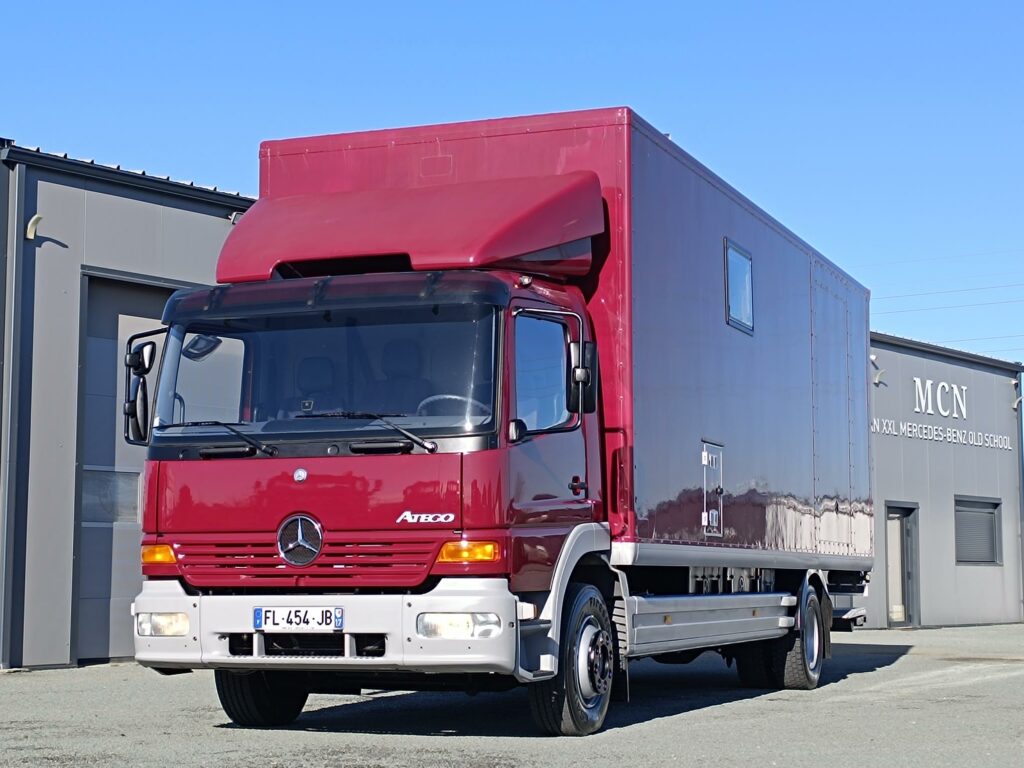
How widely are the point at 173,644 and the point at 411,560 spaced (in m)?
1.57

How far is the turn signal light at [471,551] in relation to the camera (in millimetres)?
8570

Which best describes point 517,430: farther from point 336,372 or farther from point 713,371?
point 713,371

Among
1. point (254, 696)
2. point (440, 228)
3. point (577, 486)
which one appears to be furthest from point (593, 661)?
point (440, 228)

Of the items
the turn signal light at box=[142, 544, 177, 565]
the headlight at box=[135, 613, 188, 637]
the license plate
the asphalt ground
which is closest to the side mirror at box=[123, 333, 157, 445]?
the turn signal light at box=[142, 544, 177, 565]

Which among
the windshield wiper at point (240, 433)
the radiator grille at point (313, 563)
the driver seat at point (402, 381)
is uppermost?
the driver seat at point (402, 381)

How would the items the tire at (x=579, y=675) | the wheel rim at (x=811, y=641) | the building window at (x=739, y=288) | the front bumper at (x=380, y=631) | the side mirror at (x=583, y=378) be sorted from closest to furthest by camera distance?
the front bumper at (x=380, y=631) < the side mirror at (x=583, y=378) < the tire at (x=579, y=675) < the building window at (x=739, y=288) < the wheel rim at (x=811, y=641)

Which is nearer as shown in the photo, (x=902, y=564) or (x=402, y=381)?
(x=402, y=381)

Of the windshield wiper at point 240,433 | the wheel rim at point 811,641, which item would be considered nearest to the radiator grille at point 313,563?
the windshield wiper at point 240,433

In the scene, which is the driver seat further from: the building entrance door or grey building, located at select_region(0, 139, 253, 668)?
the building entrance door

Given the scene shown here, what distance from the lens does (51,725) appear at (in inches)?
412

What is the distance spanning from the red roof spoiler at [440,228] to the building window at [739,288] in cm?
257

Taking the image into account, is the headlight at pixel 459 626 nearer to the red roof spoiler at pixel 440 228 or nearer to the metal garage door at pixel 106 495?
the red roof spoiler at pixel 440 228

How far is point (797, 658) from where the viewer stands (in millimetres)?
14336

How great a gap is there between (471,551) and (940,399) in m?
27.5
